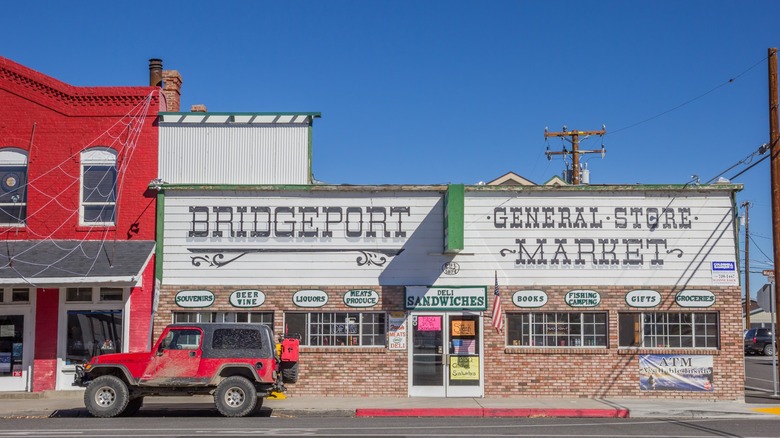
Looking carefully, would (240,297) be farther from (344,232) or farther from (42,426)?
(42,426)

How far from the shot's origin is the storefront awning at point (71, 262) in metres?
19.3

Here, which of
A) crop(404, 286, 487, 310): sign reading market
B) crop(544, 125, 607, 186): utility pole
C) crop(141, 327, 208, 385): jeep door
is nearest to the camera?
crop(141, 327, 208, 385): jeep door

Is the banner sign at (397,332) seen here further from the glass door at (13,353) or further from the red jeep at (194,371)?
the glass door at (13,353)

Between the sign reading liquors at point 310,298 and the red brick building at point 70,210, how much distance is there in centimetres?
361

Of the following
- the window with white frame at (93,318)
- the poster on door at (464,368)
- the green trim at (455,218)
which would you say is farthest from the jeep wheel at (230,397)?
the green trim at (455,218)

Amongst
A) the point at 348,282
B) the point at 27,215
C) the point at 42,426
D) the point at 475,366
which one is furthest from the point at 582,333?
the point at 27,215

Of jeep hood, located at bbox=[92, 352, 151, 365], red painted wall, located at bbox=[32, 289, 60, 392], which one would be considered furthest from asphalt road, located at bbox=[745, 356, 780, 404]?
red painted wall, located at bbox=[32, 289, 60, 392]

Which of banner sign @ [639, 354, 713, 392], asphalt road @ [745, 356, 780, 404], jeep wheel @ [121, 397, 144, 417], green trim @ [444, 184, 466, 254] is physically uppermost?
green trim @ [444, 184, 466, 254]

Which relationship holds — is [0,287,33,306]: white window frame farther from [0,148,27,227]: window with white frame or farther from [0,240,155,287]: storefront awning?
[0,148,27,227]: window with white frame

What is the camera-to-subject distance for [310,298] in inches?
834

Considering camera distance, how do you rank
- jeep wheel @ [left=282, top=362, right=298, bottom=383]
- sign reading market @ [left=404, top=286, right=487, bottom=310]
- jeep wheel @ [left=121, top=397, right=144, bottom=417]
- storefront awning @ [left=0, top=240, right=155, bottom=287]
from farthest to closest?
sign reading market @ [left=404, top=286, right=487, bottom=310]
storefront awning @ [left=0, top=240, right=155, bottom=287]
jeep wheel @ [left=282, top=362, right=298, bottom=383]
jeep wheel @ [left=121, top=397, right=144, bottom=417]

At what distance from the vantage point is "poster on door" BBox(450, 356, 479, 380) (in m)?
21.0

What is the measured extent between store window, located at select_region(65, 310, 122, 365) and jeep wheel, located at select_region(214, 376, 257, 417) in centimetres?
526

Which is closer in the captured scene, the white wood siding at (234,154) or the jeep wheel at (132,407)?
the jeep wheel at (132,407)
